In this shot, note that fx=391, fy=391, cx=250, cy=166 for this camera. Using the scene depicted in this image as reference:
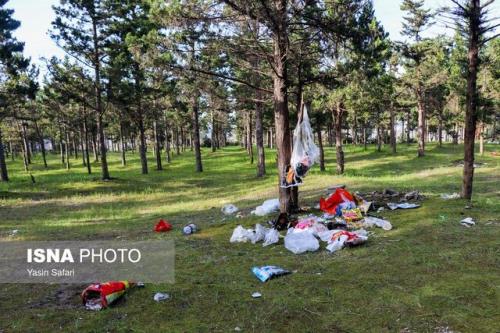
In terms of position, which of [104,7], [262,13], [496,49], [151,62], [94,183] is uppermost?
[104,7]

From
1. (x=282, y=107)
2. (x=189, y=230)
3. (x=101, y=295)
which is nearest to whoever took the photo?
(x=101, y=295)

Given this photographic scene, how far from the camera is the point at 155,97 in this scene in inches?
1054

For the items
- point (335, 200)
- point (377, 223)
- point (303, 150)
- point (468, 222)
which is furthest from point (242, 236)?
point (468, 222)

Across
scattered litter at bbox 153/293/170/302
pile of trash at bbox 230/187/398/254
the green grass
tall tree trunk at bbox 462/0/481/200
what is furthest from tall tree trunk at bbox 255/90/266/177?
scattered litter at bbox 153/293/170/302

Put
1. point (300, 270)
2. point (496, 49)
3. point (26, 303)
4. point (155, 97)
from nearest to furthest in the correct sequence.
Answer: point (26, 303) < point (300, 270) < point (155, 97) < point (496, 49)

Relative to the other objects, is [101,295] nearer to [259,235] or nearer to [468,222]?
[259,235]

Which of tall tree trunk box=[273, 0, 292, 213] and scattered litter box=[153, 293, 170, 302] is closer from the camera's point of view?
scattered litter box=[153, 293, 170, 302]

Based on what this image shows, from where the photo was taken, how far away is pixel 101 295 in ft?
16.8

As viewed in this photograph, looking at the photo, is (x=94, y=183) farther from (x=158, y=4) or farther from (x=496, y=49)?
(x=496, y=49)

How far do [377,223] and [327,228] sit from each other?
3.61 feet

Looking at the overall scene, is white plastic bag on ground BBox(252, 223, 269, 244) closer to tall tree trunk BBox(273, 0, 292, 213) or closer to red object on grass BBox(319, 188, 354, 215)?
tall tree trunk BBox(273, 0, 292, 213)

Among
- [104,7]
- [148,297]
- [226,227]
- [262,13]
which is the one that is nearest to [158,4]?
[262,13]

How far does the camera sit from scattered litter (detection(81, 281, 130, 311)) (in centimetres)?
507

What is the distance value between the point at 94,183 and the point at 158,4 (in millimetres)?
16483
